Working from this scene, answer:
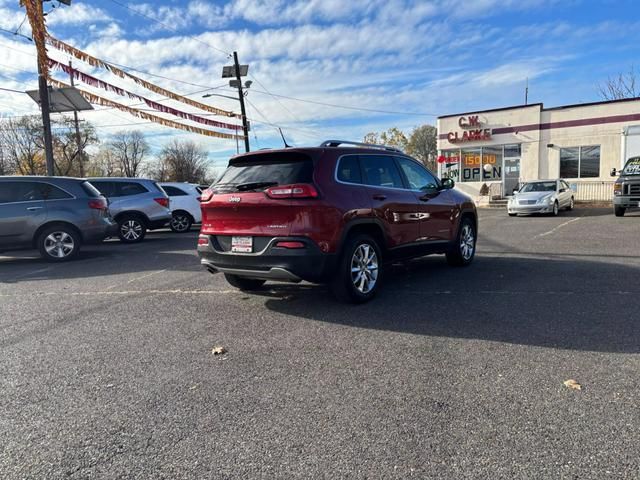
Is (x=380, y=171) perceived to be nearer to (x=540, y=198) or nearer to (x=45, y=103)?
(x=540, y=198)

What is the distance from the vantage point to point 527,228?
13.2m

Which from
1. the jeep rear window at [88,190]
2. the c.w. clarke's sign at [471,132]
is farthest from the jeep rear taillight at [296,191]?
the c.w. clarke's sign at [471,132]

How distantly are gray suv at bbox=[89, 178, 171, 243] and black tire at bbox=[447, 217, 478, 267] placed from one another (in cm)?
849

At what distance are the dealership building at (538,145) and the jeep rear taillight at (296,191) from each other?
76.0 feet

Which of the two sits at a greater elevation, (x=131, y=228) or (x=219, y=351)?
(x=131, y=228)

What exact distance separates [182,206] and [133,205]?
2704mm

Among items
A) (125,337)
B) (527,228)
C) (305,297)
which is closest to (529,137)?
(527,228)

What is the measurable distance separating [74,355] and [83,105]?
50.6 ft

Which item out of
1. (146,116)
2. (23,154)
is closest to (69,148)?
(23,154)

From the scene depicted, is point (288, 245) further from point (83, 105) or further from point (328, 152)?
point (83, 105)

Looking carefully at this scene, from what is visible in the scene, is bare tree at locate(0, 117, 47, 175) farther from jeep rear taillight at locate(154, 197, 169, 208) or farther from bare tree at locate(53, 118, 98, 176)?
jeep rear taillight at locate(154, 197, 169, 208)

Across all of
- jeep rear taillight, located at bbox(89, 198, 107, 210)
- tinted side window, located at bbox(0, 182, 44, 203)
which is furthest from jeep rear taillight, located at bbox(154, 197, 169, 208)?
tinted side window, located at bbox(0, 182, 44, 203)

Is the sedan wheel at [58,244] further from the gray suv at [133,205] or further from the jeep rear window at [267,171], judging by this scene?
the jeep rear window at [267,171]

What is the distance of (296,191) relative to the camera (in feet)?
15.1
